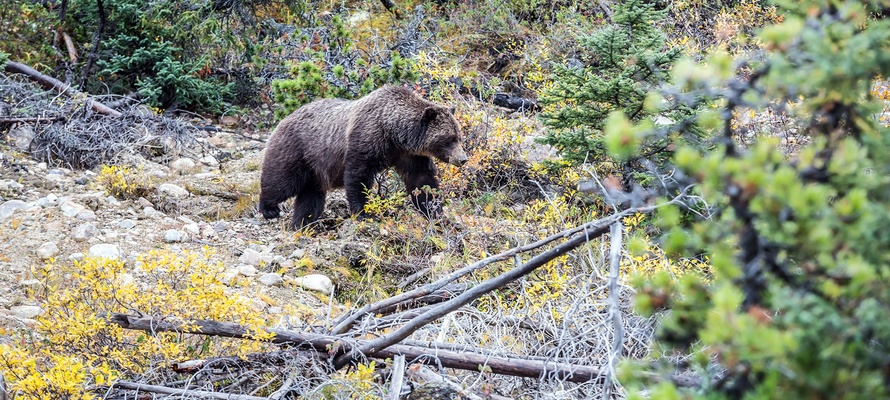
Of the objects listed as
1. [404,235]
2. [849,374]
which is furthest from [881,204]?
[404,235]

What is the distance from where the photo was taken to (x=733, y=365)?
5.04 feet

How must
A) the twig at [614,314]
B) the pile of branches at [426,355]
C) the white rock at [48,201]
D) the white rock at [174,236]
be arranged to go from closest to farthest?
the twig at [614,314]
the pile of branches at [426,355]
the white rock at [174,236]
the white rock at [48,201]

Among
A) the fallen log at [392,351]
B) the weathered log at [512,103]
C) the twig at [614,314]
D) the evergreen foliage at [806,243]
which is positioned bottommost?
the weathered log at [512,103]

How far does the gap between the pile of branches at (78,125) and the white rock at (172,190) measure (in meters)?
0.82

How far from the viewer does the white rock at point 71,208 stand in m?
6.98

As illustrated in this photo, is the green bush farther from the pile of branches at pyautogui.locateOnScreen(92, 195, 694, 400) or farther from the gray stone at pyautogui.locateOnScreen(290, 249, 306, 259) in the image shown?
the pile of branches at pyautogui.locateOnScreen(92, 195, 694, 400)

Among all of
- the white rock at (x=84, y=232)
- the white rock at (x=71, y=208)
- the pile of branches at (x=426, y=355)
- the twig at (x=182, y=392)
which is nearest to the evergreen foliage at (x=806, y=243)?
the pile of branches at (x=426, y=355)

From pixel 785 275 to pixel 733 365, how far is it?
0.20 metres

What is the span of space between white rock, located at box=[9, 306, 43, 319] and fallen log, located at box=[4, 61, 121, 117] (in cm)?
460

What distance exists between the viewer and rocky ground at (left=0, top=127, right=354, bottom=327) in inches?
237

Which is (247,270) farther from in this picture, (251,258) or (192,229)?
(192,229)

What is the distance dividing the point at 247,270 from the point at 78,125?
3.83 m

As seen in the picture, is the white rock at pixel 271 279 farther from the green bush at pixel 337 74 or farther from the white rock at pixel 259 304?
the green bush at pixel 337 74

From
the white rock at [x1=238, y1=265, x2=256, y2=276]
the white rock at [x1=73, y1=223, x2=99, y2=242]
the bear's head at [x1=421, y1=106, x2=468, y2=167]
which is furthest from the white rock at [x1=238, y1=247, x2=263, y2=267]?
the bear's head at [x1=421, y1=106, x2=468, y2=167]
